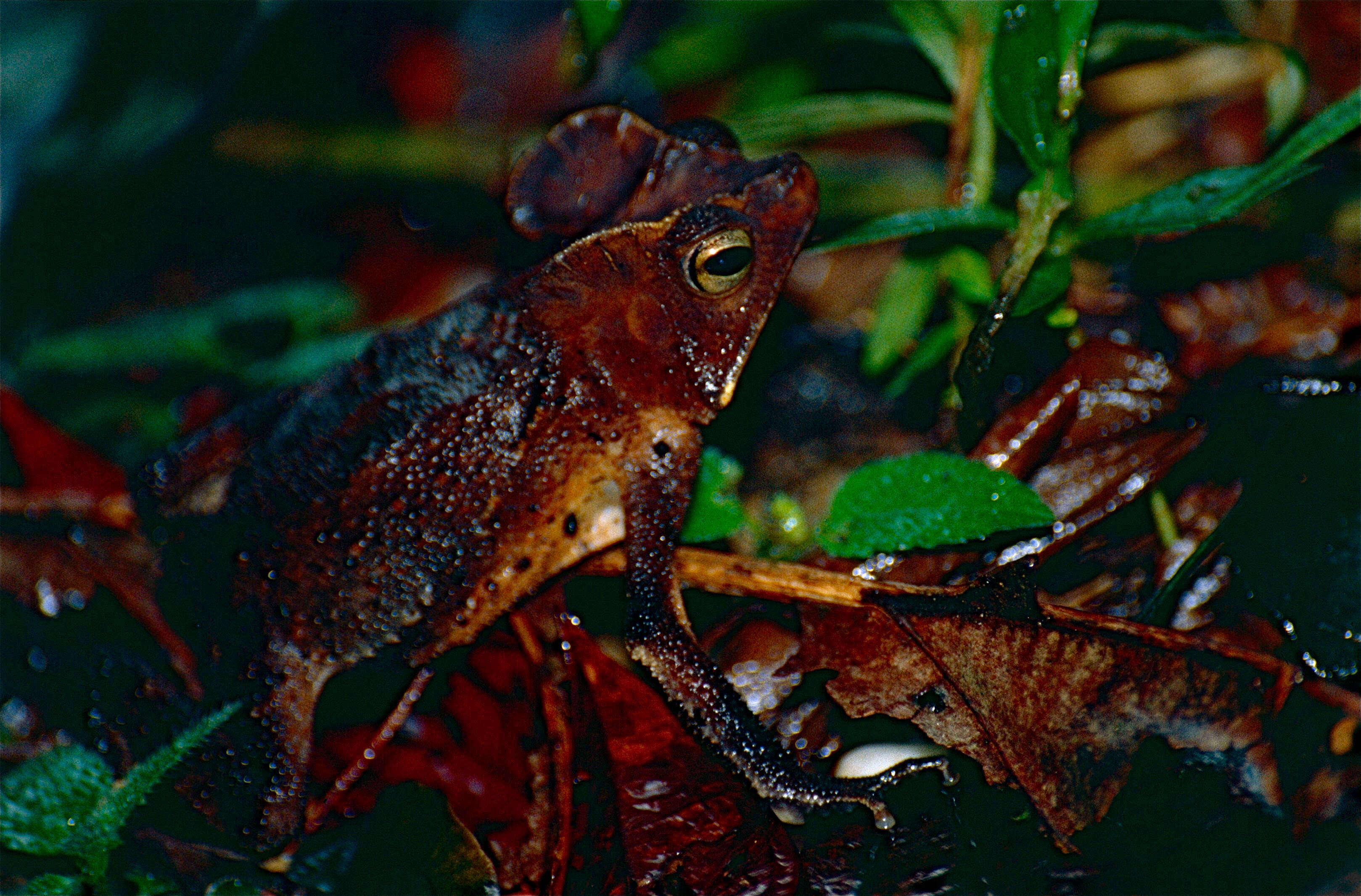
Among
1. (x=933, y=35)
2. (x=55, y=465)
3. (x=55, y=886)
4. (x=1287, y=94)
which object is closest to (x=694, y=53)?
(x=933, y=35)

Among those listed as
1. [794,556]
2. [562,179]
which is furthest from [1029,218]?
[562,179]

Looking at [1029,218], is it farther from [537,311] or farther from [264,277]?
[264,277]

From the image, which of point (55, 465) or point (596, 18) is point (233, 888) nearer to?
point (55, 465)

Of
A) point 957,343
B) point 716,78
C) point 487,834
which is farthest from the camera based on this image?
point 716,78

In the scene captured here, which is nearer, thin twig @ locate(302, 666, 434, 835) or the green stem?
thin twig @ locate(302, 666, 434, 835)

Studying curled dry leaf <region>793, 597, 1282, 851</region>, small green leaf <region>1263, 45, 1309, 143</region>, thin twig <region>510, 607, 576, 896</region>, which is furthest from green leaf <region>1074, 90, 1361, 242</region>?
thin twig <region>510, 607, 576, 896</region>

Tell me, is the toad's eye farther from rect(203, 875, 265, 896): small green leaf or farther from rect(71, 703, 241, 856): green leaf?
rect(203, 875, 265, 896): small green leaf
